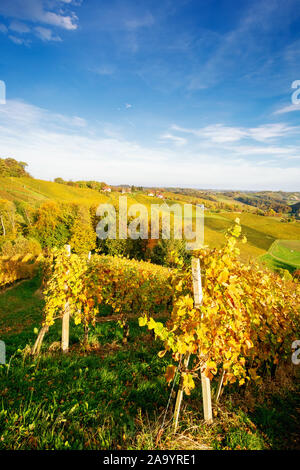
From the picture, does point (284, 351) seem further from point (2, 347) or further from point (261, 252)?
point (261, 252)

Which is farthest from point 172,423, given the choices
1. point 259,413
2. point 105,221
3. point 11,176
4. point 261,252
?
point 11,176

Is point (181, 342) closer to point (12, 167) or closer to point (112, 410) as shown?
point (112, 410)

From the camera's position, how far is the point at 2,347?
5.57m

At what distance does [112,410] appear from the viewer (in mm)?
3748

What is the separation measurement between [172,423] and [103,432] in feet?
3.56

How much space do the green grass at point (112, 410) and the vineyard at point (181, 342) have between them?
1.2 inches

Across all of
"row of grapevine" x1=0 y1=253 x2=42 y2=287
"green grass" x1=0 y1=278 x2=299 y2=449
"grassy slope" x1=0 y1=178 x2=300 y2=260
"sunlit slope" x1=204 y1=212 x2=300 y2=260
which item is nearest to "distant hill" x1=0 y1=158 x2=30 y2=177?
"grassy slope" x1=0 y1=178 x2=300 y2=260

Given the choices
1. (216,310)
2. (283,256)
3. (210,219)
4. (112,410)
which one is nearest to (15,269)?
(112,410)

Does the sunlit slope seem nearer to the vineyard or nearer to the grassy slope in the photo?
the grassy slope

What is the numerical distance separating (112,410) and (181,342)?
2.12 m

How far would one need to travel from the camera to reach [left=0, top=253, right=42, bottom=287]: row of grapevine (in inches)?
939

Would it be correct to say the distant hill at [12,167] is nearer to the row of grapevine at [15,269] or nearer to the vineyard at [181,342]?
the row of grapevine at [15,269]

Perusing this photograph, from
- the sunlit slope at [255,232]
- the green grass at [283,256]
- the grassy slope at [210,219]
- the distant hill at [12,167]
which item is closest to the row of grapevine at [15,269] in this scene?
the grassy slope at [210,219]

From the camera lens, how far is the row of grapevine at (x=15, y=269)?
23856 millimetres
